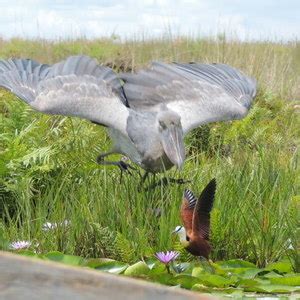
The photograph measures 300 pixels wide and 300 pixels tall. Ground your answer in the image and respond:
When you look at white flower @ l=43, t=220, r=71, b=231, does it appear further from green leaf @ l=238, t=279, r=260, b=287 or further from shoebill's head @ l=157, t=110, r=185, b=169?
green leaf @ l=238, t=279, r=260, b=287

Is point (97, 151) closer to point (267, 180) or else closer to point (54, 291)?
point (267, 180)

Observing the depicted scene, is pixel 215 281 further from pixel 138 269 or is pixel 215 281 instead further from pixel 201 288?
pixel 138 269

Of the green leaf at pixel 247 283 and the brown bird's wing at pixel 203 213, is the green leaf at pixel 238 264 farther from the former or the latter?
the green leaf at pixel 247 283

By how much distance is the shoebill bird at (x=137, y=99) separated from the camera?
20.2ft

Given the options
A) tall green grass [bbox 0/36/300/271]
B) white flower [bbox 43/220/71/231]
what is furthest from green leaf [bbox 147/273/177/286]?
white flower [bbox 43/220/71/231]

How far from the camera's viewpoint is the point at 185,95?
6832mm

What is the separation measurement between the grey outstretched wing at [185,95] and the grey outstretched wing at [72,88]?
149 mm

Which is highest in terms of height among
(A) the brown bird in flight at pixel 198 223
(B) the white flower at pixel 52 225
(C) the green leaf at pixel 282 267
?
(A) the brown bird in flight at pixel 198 223

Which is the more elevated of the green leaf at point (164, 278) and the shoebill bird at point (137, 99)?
the shoebill bird at point (137, 99)

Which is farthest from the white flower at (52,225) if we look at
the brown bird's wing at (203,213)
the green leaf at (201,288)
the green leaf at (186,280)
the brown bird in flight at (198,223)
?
the green leaf at (201,288)

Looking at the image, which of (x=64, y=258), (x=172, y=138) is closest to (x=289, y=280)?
(x=64, y=258)

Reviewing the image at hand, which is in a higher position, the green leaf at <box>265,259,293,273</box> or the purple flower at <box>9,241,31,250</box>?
the purple flower at <box>9,241,31,250</box>

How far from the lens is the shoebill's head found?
5973 mm

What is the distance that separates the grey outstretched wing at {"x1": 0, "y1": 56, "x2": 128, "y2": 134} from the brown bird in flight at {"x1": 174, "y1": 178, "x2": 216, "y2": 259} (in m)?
1.53
